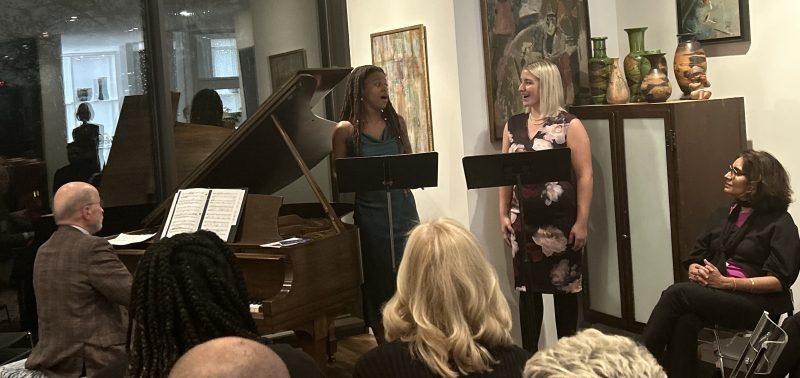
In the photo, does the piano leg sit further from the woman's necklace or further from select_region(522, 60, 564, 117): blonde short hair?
select_region(522, 60, 564, 117): blonde short hair

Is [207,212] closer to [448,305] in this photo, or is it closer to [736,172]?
[448,305]

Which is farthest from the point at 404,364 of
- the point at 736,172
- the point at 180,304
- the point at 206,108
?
the point at 206,108

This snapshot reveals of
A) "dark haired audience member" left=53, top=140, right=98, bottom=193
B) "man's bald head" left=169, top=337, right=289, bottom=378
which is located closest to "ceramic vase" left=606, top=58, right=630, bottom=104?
"dark haired audience member" left=53, top=140, right=98, bottom=193

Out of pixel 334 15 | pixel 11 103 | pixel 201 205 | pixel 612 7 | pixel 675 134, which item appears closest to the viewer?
pixel 201 205

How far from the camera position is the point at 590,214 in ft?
19.0

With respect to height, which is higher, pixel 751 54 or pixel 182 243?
pixel 751 54

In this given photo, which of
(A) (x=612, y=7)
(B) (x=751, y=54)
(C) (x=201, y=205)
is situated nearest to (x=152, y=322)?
(C) (x=201, y=205)

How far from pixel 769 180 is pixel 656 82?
1.07 meters

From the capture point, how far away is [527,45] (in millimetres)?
5707

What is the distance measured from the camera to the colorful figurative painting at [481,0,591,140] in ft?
18.3

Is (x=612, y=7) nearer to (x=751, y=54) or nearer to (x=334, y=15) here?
(x=751, y=54)

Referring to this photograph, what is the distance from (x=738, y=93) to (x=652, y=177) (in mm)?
668

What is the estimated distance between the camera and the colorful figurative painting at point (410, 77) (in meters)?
5.84

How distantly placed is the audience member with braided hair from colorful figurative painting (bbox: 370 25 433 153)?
341cm
